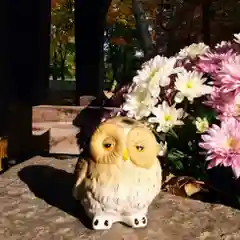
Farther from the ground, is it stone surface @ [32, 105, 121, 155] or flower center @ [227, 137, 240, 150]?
flower center @ [227, 137, 240, 150]

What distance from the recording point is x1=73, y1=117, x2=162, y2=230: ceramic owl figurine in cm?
64

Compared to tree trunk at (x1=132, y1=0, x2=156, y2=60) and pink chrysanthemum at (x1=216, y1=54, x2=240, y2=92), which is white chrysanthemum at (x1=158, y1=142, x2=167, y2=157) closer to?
pink chrysanthemum at (x1=216, y1=54, x2=240, y2=92)

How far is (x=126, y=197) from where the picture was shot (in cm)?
65

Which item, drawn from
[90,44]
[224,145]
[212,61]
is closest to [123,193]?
[224,145]

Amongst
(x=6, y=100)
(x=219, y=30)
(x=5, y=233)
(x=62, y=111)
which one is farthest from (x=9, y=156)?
(x=5, y=233)

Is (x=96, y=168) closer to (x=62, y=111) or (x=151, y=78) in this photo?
(x=151, y=78)

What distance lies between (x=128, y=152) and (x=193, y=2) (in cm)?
107

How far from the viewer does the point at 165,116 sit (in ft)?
2.49

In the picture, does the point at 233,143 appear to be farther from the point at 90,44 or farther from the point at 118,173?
the point at 90,44

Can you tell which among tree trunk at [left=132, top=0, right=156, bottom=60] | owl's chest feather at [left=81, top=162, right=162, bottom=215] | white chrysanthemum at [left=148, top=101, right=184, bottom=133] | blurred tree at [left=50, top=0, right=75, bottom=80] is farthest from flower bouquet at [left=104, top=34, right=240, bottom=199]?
blurred tree at [left=50, top=0, right=75, bottom=80]

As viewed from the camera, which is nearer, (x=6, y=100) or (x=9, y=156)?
(x=9, y=156)

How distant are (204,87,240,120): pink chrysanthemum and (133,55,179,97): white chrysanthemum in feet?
0.27

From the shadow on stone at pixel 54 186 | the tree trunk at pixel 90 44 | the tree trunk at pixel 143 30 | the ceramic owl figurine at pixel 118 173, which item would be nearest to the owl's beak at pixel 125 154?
the ceramic owl figurine at pixel 118 173

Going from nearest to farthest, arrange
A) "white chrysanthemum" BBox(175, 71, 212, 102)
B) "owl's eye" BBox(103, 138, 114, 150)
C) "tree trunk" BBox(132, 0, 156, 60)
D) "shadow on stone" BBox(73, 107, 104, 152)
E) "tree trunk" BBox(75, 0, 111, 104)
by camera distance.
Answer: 1. "owl's eye" BBox(103, 138, 114, 150)
2. "white chrysanthemum" BBox(175, 71, 212, 102)
3. "shadow on stone" BBox(73, 107, 104, 152)
4. "tree trunk" BBox(132, 0, 156, 60)
5. "tree trunk" BBox(75, 0, 111, 104)
